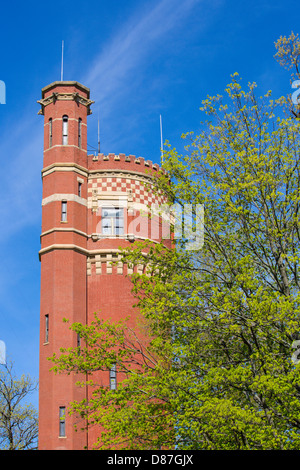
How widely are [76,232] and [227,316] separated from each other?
54.4 feet

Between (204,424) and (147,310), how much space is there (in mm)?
4488

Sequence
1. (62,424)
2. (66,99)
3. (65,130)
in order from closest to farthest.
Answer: (62,424) < (65,130) < (66,99)

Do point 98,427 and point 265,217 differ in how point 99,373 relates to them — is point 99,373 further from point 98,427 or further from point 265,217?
point 265,217

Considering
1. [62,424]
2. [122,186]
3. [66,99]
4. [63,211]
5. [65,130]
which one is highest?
[66,99]

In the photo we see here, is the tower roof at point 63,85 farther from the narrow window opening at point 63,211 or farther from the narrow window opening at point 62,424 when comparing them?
the narrow window opening at point 62,424

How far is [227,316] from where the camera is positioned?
22.1 metres

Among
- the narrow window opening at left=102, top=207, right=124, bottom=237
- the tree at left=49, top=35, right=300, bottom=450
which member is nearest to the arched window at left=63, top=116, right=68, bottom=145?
the narrow window opening at left=102, top=207, right=124, bottom=237

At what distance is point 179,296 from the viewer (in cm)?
2414

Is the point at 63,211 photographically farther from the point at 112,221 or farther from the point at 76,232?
the point at 112,221

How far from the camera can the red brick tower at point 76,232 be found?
1324 inches

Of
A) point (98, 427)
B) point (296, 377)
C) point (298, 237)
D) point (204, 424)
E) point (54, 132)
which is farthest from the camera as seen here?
point (54, 132)

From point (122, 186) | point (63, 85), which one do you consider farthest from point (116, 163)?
point (63, 85)

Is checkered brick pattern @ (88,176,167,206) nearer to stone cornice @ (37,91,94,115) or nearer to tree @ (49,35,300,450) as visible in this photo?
stone cornice @ (37,91,94,115)

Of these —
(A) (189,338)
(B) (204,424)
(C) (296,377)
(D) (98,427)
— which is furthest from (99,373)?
(C) (296,377)
